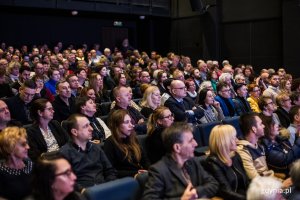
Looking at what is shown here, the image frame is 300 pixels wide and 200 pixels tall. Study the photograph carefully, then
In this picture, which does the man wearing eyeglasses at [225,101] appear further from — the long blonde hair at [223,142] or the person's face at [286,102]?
the long blonde hair at [223,142]

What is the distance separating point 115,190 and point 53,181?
0.41 meters

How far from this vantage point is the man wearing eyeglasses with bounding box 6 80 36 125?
4.38 metres

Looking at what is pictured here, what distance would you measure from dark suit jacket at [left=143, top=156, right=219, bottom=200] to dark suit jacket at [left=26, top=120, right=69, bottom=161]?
1.17 metres

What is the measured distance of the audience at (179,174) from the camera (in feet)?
7.84

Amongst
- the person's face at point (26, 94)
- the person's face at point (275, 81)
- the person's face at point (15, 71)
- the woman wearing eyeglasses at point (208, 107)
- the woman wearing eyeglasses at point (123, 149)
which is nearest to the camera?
the woman wearing eyeglasses at point (123, 149)

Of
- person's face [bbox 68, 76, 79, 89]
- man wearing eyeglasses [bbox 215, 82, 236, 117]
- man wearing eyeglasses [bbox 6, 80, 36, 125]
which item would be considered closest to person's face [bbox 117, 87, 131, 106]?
man wearing eyeglasses [bbox 6, 80, 36, 125]

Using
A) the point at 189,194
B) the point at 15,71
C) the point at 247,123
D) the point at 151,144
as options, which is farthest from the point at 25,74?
the point at 189,194

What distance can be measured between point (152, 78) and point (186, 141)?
4.81 meters

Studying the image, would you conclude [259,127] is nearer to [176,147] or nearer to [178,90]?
[176,147]

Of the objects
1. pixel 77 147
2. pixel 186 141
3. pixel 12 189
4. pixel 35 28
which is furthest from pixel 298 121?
pixel 35 28

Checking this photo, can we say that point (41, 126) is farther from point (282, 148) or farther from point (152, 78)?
point (152, 78)

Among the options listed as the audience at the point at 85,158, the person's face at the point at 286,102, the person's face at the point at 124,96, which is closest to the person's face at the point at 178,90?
the person's face at the point at 124,96

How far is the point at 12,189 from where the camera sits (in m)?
2.48

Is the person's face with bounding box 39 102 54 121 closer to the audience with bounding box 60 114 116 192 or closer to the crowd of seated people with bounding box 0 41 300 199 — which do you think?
the crowd of seated people with bounding box 0 41 300 199
